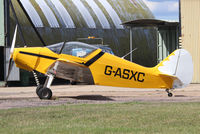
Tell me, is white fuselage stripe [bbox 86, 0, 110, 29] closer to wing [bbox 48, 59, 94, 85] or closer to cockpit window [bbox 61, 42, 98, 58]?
wing [bbox 48, 59, 94, 85]

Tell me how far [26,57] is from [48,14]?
1596 centimetres

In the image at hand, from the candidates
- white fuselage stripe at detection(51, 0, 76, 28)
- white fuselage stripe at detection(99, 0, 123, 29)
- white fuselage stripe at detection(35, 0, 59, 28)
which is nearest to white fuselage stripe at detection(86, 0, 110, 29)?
white fuselage stripe at detection(99, 0, 123, 29)

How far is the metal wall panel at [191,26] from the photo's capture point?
1091 inches

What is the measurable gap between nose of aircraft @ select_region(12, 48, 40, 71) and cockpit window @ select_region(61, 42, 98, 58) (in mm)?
1111

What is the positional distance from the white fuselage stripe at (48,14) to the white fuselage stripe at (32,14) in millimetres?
885

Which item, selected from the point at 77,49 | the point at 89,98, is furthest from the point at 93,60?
the point at 89,98

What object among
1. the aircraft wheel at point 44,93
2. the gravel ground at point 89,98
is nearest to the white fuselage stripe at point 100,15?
the gravel ground at point 89,98

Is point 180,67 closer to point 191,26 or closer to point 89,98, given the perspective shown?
point 89,98

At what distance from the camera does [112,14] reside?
3669cm

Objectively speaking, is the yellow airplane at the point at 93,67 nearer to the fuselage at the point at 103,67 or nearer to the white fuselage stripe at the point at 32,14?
the fuselage at the point at 103,67

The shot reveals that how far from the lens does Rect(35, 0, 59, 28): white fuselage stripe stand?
103 feet

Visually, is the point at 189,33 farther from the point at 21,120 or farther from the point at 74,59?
the point at 21,120

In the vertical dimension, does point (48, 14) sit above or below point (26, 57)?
above

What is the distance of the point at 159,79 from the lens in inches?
688
